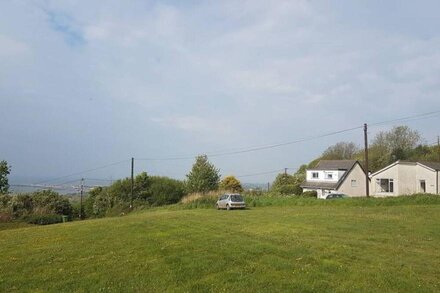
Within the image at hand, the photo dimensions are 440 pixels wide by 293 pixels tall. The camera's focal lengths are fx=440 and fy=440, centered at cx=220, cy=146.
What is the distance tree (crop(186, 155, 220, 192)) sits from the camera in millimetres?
65250

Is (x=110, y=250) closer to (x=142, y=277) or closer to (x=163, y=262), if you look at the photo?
(x=163, y=262)

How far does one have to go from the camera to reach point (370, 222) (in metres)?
22.2

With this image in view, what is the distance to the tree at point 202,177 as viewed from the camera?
65250mm

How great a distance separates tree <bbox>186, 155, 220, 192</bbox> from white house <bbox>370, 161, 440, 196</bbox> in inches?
911

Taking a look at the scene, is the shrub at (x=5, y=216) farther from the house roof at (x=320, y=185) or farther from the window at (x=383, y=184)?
the window at (x=383, y=184)

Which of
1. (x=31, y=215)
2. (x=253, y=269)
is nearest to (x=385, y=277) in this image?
(x=253, y=269)

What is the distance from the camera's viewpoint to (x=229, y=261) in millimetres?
11875

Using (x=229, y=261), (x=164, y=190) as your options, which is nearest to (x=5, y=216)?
(x=164, y=190)

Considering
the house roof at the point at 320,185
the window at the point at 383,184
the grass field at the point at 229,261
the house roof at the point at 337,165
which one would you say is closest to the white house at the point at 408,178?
the window at the point at 383,184

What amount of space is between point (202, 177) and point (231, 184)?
666 centimetres

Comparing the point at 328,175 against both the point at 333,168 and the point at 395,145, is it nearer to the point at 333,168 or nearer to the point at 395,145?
the point at 333,168

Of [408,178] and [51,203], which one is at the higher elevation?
[408,178]

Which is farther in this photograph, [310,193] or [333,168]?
[333,168]

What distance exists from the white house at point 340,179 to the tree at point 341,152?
946 inches
